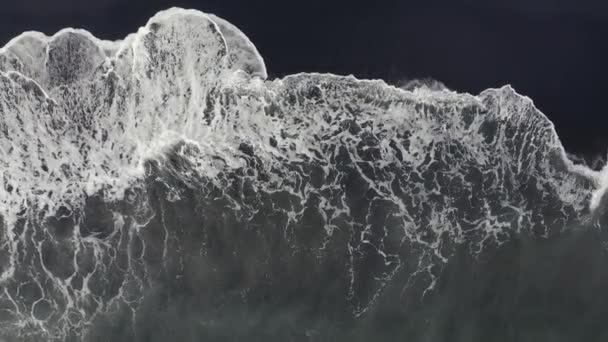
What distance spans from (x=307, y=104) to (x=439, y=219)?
659 cm

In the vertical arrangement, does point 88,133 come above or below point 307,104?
below

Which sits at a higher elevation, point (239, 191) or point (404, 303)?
point (239, 191)

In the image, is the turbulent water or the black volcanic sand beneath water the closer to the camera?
the turbulent water

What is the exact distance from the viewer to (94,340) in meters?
30.3

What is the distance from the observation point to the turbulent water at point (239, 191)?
29.5 metres

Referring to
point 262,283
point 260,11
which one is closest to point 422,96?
point 260,11

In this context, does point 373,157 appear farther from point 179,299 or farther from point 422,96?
point 179,299

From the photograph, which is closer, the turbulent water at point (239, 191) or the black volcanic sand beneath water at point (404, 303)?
the turbulent water at point (239, 191)

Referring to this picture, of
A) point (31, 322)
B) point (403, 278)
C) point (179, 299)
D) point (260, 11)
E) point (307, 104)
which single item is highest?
point (260, 11)

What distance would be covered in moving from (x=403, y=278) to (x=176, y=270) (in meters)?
8.61

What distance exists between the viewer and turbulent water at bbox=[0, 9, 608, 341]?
2950 cm

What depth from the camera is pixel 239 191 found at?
29891 mm

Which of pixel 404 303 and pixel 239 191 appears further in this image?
pixel 404 303

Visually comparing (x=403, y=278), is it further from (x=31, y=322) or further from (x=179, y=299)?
(x=31, y=322)
